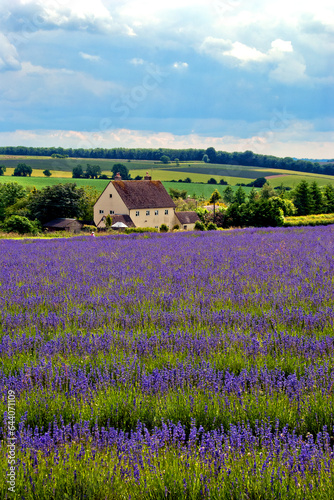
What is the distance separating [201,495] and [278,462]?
48cm

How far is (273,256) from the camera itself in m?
9.42

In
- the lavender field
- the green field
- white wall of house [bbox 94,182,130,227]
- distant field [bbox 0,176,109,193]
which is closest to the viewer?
the lavender field

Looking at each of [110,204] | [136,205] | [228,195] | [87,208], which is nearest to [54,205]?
[87,208]

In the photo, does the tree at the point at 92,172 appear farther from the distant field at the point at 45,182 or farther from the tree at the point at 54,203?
the tree at the point at 54,203

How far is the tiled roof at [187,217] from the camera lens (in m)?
58.2

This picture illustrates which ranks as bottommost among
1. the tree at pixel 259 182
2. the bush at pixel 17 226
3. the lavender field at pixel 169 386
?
the bush at pixel 17 226

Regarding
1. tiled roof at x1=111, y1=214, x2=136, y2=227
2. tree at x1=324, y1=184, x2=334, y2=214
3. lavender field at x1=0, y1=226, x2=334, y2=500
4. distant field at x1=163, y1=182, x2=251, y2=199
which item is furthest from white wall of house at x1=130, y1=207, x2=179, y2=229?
lavender field at x1=0, y1=226, x2=334, y2=500

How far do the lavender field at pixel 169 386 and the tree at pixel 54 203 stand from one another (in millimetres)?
56536

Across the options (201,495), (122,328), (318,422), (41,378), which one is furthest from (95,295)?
(201,495)

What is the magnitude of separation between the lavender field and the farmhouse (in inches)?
1836

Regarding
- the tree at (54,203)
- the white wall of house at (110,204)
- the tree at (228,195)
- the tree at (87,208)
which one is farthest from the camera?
the tree at (228,195)

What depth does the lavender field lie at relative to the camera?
7.03ft

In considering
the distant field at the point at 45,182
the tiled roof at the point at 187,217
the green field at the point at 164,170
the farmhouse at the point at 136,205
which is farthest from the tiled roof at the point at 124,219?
the green field at the point at 164,170

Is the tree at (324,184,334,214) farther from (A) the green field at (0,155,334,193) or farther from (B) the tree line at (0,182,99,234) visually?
(A) the green field at (0,155,334,193)
